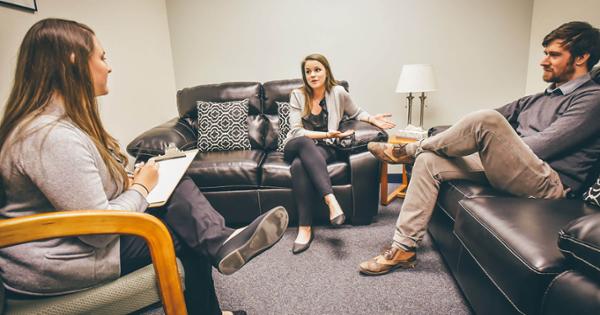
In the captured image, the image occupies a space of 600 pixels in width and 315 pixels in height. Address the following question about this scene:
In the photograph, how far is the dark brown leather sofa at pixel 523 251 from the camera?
0.80 m

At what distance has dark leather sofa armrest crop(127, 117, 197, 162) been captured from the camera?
2.04 metres

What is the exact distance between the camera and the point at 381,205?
2451 mm

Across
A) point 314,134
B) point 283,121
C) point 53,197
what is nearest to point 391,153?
point 314,134

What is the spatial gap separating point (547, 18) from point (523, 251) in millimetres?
2402

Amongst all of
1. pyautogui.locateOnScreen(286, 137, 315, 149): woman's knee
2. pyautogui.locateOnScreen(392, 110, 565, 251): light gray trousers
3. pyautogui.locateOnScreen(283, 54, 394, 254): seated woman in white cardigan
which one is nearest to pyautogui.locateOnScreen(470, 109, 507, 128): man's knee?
pyautogui.locateOnScreen(392, 110, 565, 251): light gray trousers

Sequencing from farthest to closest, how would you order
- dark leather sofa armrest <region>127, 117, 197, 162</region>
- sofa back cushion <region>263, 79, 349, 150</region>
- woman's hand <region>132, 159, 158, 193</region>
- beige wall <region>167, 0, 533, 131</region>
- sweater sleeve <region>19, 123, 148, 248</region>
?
beige wall <region>167, 0, 533, 131</region>, sofa back cushion <region>263, 79, 349, 150</region>, dark leather sofa armrest <region>127, 117, 197, 162</region>, woman's hand <region>132, 159, 158, 193</region>, sweater sleeve <region>19, 123, 148, 248</region>

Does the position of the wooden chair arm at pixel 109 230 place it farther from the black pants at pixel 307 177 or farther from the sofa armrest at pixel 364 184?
the sofa armrest at pixel 364 184

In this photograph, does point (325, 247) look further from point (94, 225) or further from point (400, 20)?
point (400, 20)

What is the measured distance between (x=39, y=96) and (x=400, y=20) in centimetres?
275

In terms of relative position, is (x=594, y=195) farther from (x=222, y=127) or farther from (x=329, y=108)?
(x=222, y=127)

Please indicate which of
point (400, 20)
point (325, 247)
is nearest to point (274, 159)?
point (325, 247)

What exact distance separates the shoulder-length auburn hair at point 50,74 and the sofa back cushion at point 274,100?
1.76 meters

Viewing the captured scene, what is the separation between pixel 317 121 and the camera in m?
2.31

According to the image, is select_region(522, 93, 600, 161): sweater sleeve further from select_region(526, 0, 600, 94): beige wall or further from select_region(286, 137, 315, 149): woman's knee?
select_region(286, 137, 315, 149): woman's knee
